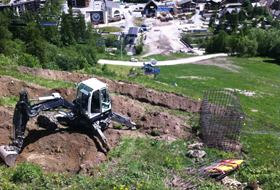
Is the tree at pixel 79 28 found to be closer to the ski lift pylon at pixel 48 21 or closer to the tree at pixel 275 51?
the ski lift pylon at pixel 48 21

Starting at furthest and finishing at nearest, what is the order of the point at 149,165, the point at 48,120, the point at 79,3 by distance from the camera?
the point at 79,3
the point at 48,120
the point at 149,165

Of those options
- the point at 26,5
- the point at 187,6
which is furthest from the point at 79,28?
the point at 187,6

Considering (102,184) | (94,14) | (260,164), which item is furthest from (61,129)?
(94,14)

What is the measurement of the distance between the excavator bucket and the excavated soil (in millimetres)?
414

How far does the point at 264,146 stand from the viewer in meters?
15.1

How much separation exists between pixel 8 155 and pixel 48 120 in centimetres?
262

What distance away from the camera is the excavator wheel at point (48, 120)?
1219cm

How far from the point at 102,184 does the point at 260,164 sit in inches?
355

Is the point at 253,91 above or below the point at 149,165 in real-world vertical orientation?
below

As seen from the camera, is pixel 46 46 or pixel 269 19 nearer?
pixel 46 46

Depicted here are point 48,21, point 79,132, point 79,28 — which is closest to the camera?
point 79,132

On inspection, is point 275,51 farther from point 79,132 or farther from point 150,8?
point 150,8

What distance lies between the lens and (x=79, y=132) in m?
13.0

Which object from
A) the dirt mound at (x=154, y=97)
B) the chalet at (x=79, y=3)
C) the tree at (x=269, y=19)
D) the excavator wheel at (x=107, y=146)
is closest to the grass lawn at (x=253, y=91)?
the dirt mound at (x=154, y=97)
